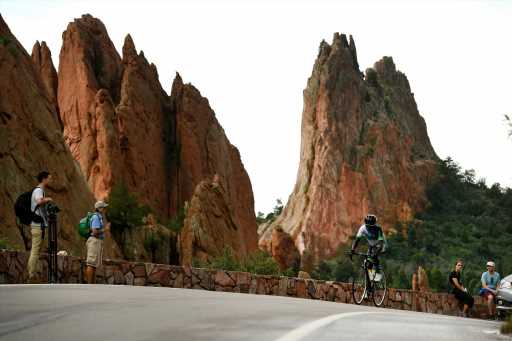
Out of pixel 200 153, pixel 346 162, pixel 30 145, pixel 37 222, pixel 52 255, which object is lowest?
pixel 52 255

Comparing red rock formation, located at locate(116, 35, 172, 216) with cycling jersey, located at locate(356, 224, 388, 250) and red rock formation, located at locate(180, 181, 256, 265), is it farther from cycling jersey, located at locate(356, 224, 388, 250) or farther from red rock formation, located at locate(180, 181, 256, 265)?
cycling jersey, located at locate(356, 224, 388, 250)

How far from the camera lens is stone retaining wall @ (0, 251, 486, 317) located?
16891mm

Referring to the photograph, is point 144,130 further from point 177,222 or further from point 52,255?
point 52,255

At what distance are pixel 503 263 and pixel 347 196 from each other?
89.0ft

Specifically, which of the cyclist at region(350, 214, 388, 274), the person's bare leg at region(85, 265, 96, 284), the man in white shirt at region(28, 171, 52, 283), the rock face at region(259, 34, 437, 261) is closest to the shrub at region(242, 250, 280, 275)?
the cyclist at region(350, 214, 388, 274)

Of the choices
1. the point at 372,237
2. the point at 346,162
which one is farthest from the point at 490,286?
the point at 346,162

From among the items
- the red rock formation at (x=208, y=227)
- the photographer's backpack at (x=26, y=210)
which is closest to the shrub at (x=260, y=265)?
the red rock formation at (x=208, y=227)

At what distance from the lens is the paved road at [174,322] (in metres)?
8.52

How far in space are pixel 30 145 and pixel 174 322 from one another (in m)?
31.1

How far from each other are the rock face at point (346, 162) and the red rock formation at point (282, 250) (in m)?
43.3

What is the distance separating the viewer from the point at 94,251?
58.6 ft

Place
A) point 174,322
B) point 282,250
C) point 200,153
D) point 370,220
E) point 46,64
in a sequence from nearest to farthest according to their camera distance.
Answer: point 174,322 → point 370,220 → point 200,153 → point 46,64 → point 282,250

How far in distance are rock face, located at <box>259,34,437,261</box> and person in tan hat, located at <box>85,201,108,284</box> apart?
4274 inches

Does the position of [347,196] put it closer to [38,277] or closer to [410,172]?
[410,172]
